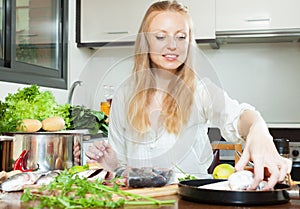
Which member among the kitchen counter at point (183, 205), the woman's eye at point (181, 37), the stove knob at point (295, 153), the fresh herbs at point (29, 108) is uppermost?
the woman's eye at point (181, 37)

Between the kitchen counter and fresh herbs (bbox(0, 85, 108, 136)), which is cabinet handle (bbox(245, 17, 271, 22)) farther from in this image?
the kitchen counter

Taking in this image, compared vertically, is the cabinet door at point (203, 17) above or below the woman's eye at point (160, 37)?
above

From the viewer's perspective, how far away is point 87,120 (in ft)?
7.10

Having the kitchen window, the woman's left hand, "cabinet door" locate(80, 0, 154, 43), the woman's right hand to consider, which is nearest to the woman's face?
the woman's right hand

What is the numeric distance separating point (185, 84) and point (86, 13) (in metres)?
1.82

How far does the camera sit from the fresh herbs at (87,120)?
6.72 feet

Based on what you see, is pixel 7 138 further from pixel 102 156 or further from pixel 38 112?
pixel 38 112

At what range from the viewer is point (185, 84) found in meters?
1.50

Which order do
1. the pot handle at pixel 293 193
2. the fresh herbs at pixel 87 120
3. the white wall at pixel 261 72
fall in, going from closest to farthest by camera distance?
the pot handle at pixel 293 193, the fresh herbs at pixel 87 120, the white wall at pixel 261 72

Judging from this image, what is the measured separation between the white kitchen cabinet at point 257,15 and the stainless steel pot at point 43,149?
1816 millimetres

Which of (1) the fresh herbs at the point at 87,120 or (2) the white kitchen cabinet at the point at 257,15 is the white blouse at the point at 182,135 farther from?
(2) the white kitchen cabinet at the point at 257,15

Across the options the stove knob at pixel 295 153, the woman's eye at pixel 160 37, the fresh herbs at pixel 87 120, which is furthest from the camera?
the stove knob at pixel 295 153

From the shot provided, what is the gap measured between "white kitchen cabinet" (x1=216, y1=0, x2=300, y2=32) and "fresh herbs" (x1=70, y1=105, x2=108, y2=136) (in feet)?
3.70

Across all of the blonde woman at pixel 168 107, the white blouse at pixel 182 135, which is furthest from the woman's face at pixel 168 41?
the white blouse at pixel 182 135
